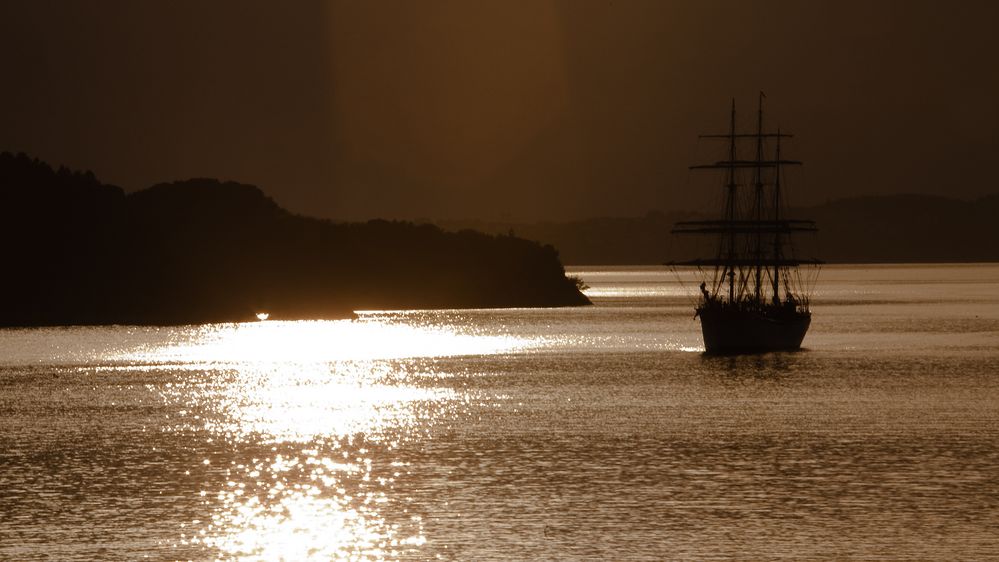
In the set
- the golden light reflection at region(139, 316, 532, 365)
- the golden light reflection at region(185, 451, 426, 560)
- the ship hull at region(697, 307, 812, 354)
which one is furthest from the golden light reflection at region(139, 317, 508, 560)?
the ship hull at region(697, 307, 812, 354)

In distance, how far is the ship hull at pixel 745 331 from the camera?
98812 mm

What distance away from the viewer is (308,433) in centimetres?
5769

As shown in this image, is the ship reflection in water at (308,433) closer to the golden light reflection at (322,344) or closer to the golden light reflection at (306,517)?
the golden light reflection at (306,517)

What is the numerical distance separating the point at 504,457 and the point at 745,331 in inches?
2039

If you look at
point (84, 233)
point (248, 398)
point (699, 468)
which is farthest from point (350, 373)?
point (84, 233)

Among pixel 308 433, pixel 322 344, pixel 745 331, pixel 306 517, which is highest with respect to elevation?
pixel 745 331

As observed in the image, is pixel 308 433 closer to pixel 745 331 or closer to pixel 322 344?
pixel 745 331

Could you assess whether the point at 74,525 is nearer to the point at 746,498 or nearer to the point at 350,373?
the point at 746,498

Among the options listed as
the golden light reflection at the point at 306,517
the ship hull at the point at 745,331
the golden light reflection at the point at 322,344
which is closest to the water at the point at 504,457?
the golden light reflection at the point at 306,517

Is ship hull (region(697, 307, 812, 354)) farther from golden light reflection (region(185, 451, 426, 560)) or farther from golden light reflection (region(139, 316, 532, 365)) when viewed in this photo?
golden light reflection (region(185, 451, 426, 560))

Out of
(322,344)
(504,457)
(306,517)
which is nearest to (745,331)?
(322,344)

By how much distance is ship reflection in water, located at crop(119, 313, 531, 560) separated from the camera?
35156 mm

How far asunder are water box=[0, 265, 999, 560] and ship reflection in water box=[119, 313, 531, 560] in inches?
6.7

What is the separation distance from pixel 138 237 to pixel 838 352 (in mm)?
114158
